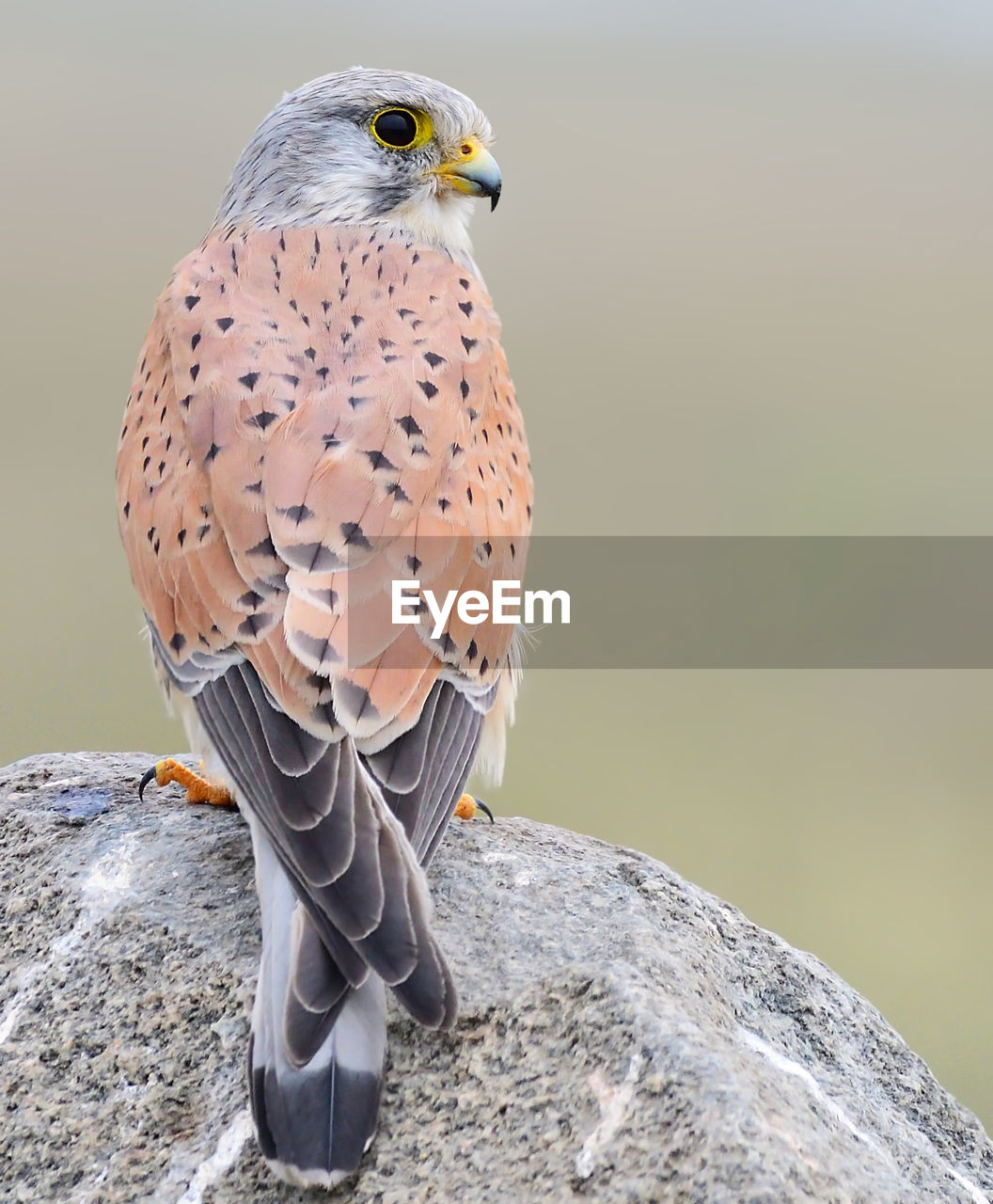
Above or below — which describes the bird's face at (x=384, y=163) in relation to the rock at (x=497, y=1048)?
above

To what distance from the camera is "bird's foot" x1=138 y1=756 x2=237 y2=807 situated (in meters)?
3.29

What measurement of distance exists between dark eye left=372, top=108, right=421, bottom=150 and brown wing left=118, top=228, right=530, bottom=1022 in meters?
0.38

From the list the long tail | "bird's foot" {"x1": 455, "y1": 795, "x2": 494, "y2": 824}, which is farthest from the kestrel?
"bird's foot" {"x1": 455, "y1": 795, "x2": 494, "y2": 824}

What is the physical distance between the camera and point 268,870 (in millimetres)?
2432

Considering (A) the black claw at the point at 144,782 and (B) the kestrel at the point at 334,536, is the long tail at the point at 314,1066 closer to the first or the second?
(B) the kestrel at the point at 334,536

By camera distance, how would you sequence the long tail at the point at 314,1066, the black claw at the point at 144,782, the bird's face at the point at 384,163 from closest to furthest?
the long tail at the point at 314,1066 → the black claw at the point at 144,782 → the bird's face at the point at 384,163

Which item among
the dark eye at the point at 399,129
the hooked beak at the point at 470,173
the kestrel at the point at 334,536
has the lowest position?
the kestrel at the point at 334,536

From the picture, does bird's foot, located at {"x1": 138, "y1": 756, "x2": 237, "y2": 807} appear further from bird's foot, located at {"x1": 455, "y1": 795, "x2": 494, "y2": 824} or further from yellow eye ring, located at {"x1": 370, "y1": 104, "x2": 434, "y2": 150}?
yellow eye ring, located at {"x1": 370, "y1": 104, "x2": 434, "y2": 150}

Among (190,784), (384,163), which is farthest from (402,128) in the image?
(190,784)

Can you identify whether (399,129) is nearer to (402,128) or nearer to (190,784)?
(402,128)

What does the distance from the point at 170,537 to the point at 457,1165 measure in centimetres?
144

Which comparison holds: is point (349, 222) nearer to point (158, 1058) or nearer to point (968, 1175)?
point (158, 1058)

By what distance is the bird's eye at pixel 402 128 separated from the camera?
3832 mm

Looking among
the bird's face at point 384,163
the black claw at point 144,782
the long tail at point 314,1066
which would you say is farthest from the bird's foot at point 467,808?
the bird's face at point 384,163
